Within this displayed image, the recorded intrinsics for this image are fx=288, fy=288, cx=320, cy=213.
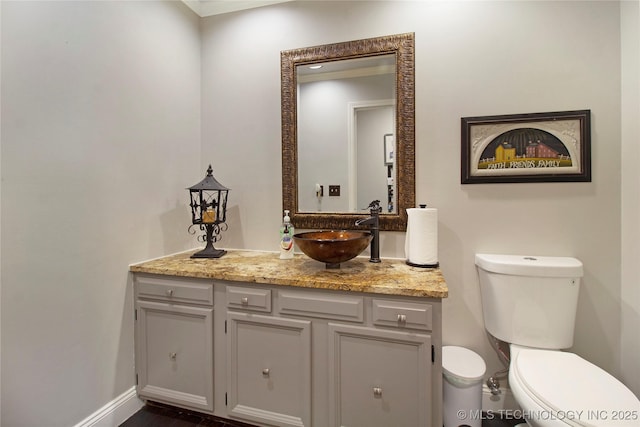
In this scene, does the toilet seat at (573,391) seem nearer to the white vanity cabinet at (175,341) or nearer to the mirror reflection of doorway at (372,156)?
the mirror reflection of doorway at (372,156)

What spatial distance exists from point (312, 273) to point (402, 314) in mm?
461

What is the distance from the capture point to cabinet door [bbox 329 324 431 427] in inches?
47.3

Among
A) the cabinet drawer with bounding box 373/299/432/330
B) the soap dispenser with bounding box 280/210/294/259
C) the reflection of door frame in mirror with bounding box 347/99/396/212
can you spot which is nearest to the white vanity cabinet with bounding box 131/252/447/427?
the cabinet drawer with bounding box 373/299/432/330

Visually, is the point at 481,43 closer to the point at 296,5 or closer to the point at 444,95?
the point at 444,95

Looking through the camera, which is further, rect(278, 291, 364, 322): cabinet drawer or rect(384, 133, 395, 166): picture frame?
rect(384, 133, 395, 166): picture frame

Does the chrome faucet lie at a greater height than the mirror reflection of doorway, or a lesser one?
lesser

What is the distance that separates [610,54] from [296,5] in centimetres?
179

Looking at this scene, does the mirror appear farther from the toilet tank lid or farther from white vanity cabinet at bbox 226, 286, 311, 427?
white vanity cabinet at bbox 226, 286, 311, 427

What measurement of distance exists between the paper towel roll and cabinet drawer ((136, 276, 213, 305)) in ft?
3.59

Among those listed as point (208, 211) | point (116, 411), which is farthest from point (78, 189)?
point (116, 411)

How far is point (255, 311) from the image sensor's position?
1.42 metres

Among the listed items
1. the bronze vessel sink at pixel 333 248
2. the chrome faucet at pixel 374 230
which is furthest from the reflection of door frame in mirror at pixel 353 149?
the bronze vessel sink at pixel 333 248

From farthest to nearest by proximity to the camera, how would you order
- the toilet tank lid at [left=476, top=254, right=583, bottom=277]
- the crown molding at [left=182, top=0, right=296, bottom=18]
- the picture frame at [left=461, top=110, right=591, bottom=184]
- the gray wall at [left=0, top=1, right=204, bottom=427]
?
the crown molding at [left=182, top=0, right=296, bottom=18] → the picture frame at [left=461, top=110, right=591, bottom=184] → the toilet tank lid at [left=476, top=254, right=583, bottom=277] → the gray wall at [left=0, top=1, right=204, bottom=427]

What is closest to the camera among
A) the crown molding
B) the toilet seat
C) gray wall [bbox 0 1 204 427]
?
the toilet seat
